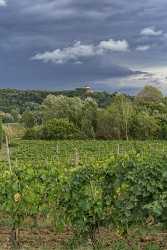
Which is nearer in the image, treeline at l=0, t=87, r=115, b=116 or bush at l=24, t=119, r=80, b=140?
bush at l=24, t=119, r=80, b=140

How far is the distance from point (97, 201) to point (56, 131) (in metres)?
63.8

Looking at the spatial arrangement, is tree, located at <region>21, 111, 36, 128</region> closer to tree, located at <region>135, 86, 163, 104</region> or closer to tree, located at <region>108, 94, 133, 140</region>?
tree, located at <region>108, 94, 133, 140</region>

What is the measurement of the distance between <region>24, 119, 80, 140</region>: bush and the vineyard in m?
61.1

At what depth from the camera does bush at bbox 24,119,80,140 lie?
238ft

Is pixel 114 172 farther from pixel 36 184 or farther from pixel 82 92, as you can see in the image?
pixel 82 92

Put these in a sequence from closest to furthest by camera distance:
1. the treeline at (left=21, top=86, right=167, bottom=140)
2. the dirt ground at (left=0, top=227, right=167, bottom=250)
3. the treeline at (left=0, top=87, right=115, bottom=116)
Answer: the dirt ground at (left=0, top=227, right=167, bottom=250) → the treeline at (left=21, top=86, right=167, bottom=140) → the treeline at (left=0, top=87, right=115, bottom=116)

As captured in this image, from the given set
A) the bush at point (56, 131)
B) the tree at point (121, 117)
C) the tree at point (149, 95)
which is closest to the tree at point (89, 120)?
the bush at point (56, 131)

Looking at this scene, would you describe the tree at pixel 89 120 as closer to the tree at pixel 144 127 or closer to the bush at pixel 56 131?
the bush at pixel 56 131

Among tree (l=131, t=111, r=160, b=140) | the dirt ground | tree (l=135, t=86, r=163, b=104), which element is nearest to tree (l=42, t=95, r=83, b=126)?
tree (l=131, t=111, r=160, b=140)

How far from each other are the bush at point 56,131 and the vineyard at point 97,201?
61.1m

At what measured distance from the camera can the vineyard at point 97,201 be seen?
27.1ft

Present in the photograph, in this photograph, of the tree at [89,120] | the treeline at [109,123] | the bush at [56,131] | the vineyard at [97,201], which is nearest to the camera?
the vineyard at [97,201]

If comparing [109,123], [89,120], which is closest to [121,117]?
[109,123]

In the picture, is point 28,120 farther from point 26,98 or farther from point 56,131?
point 26,98
